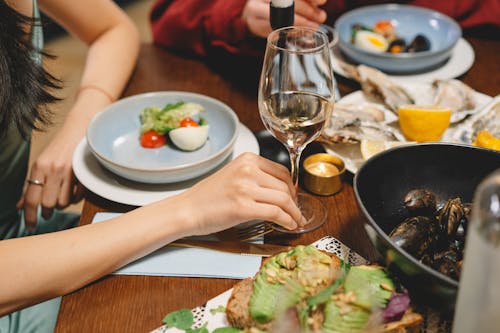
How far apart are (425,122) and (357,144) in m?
0.15

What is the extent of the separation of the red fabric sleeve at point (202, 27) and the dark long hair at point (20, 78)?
0.55 m

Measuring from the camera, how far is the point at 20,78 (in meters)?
1.11

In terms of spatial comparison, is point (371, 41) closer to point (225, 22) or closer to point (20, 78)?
point (225, 22)

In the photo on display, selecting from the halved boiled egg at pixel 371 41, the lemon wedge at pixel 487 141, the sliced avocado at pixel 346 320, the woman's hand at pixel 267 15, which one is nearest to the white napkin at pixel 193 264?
the sliced avocado at pixel 346 320

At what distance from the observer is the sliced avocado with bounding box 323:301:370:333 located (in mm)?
672

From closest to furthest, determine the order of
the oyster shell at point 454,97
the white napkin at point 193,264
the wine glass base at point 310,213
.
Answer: the white napkin at point 193,264 → the wine glass base at point 310,213 → the oyster shell at point 454,97

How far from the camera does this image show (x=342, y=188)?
3.61 feet

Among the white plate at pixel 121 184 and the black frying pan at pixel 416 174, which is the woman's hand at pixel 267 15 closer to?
the white plate at pixel 121 184

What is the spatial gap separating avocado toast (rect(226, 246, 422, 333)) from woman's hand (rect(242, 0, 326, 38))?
2.27 feet

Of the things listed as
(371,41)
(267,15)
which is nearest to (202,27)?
(267,15)

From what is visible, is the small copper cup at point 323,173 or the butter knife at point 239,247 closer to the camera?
the butter knife at point 239,247

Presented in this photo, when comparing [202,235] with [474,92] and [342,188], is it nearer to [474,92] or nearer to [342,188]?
[342,188]

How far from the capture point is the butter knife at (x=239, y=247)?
3.02ft

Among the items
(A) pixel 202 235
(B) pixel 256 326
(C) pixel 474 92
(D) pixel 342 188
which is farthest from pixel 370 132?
(B) pixel 256 326
